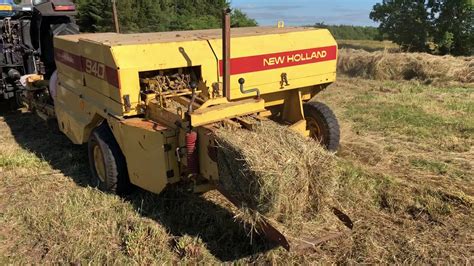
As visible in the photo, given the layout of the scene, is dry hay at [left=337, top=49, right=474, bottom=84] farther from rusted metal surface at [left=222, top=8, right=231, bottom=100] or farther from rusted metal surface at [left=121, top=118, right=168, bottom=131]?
rusted metal surface at [left=121, top=118, right=168, bottom=131]

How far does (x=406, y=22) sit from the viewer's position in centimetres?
2250

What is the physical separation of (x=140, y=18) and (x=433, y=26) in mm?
13968

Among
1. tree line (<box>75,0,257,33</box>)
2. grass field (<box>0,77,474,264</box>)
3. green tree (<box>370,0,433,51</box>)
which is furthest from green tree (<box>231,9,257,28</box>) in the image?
grass field (<box>0,77,474,264</box>)

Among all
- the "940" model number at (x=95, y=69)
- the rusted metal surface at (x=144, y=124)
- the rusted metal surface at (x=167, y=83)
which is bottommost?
the rusted metal surface at (x=144, y=124)

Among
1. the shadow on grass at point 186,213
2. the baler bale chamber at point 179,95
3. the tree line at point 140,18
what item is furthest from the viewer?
the tree line at point 140,18

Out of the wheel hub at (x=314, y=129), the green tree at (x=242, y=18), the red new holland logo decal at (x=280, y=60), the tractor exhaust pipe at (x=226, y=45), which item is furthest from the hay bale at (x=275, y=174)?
the green tree at (x=242, y=18)

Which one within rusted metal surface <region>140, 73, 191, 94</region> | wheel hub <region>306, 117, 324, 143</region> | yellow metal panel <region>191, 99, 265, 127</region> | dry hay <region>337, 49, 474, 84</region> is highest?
rusted metal surface <region>140, 73, 191, 94</region>

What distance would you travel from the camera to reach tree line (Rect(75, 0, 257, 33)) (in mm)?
22734

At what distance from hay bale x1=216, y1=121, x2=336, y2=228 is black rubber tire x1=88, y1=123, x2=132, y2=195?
1.35 m

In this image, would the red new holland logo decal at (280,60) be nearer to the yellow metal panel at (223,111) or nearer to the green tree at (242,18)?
the yellow metal panel at (223,111)

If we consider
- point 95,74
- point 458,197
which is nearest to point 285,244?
point 458,197

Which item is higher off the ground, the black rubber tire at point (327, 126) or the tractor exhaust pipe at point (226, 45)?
the tractor exhaust pipe at point (226, 45)

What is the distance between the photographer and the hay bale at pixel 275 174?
10.3 ft

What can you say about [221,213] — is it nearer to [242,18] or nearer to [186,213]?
[186,213]
